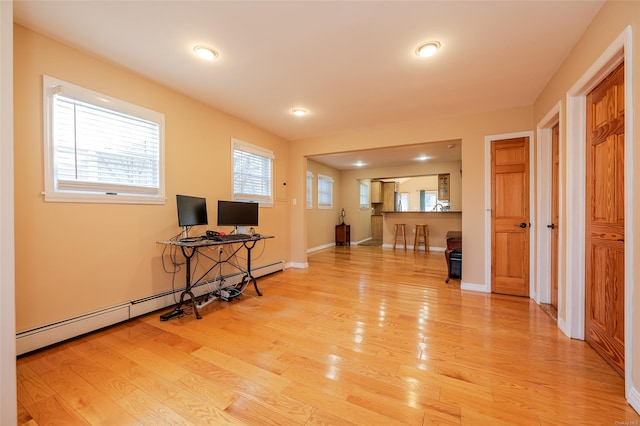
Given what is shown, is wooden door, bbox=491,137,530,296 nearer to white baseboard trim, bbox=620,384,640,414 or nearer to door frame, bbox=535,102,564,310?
door frame, bbox=535,102,564,310

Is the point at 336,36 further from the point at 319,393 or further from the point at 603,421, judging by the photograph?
the point at 603,421

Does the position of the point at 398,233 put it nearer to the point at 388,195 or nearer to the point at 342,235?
the point at 342,235

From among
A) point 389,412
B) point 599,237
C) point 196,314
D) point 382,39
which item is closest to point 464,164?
point 599,237

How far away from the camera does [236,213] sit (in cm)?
349

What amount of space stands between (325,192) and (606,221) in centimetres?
638

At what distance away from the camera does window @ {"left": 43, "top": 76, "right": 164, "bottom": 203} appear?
2.14 meters

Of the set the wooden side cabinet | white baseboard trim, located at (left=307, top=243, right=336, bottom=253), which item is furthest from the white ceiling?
the wooden side cabinet

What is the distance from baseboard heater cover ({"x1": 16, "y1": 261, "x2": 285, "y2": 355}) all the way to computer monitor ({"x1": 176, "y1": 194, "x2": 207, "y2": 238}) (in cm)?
76

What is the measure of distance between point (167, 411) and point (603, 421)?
7.68 feet

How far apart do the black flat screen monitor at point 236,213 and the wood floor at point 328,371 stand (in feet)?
3.66

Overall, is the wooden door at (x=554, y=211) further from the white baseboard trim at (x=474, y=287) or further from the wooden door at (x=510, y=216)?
the white baseboard trim at (x=474, y=287)

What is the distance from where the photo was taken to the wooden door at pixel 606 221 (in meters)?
1.76

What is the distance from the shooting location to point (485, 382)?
1.67 meters

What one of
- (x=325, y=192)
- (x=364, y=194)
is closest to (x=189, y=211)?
(x=325, y=192)
